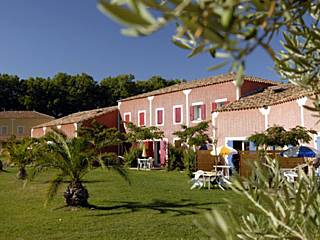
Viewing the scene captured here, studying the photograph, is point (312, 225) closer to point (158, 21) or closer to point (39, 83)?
point (158, 21)

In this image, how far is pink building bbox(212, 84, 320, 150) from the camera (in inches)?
842

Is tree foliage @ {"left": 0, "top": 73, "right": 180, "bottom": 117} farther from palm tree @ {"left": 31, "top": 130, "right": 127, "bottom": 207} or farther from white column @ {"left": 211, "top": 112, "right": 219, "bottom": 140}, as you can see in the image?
palm tree @ {"left": 31, "top": 130, "right": 127, "bottom": 207}

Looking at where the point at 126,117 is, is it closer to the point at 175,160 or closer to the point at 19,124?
the point at 175,160

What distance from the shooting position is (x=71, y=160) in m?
12.9

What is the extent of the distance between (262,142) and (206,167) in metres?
5.55

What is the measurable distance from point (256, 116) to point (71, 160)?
1442cm

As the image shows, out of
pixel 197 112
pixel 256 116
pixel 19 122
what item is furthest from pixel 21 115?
pixel 256 116

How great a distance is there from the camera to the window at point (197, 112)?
100ft

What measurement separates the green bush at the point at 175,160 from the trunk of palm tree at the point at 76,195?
16047 mm

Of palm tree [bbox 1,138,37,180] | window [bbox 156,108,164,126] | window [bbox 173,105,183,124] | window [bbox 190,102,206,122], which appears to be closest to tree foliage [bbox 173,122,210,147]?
window [bbox 190,102,206,122]

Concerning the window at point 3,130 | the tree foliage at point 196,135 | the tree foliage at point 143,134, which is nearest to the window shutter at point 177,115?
the tree foliage at point 143,134

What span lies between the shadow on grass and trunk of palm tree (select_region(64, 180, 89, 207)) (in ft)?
1.06

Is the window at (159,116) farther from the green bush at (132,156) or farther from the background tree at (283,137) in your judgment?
the background tree at (283,137)

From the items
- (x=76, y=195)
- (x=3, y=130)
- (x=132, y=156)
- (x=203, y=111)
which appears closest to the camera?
(x=76, y=195)
